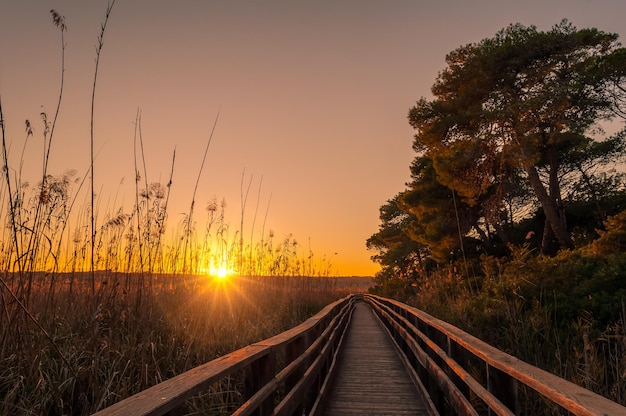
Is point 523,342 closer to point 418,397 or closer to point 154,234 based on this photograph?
point 418,397

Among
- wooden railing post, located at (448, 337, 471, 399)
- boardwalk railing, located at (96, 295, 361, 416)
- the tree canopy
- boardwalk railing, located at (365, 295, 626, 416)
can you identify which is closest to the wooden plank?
boardwalk railing, located at (96, 295, 361, 416)

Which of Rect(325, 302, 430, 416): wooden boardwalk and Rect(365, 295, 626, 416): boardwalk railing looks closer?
Rect(365, 295, 626, 416): boardwalk railing

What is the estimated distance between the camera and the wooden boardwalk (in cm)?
500

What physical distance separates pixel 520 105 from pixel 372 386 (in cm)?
1234

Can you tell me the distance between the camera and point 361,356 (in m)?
8.54

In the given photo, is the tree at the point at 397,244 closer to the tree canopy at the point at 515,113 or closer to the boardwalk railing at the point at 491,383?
Answer: the tree canopy at the point at 515,113

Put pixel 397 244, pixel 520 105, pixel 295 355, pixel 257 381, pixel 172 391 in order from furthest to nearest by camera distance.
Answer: pixel 397 244 < pixel 520 105 < pixel 295 355 < pixel 257 381 < pixel 172 391

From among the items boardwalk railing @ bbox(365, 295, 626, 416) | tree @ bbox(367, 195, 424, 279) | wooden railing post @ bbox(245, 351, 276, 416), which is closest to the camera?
boardwalk railing @ bbox(365, 295, 626, 416)

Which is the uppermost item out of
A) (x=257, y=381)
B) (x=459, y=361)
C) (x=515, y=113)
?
(x=515, y=113)

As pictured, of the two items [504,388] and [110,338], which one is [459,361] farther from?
[110,338]

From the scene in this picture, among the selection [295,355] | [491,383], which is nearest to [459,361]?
[491,383]

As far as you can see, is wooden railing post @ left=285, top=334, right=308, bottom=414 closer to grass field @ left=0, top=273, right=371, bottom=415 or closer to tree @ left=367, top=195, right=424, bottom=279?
grass field @ left=0, top=273, right=371, bottom=415

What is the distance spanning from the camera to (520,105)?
49.9ft

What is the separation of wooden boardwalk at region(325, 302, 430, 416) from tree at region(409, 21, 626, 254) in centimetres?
812
